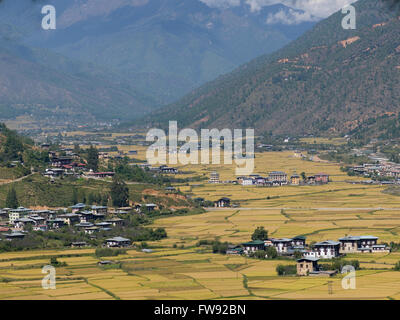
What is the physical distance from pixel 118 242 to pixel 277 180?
60215 mm

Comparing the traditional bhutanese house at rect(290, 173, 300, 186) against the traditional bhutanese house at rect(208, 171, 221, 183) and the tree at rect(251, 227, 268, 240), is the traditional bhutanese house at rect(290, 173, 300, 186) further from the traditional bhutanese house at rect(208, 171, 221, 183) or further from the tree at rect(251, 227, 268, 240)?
the tree at rect(251, 227, 268, 240)

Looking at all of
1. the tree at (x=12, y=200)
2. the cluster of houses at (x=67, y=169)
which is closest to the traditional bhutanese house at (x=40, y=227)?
the tree at (x=12, y=200)

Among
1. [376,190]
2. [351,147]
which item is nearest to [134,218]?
[376,190]

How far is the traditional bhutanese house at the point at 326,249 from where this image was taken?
220 ft

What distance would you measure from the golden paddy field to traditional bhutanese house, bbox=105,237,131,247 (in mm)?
1955

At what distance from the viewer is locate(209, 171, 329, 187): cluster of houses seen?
13000cm

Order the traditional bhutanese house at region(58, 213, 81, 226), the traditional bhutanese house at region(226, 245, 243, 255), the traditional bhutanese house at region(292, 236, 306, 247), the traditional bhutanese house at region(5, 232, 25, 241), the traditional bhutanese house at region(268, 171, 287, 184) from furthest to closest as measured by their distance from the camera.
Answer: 1. the traditional bhutanese house at region(268, 171, 287, 184)
2. the traditional bhutanese house at region(58, 213, 81, 226)
3. the traditional bhutanese house at region(5, 232, 25, 241)
4. the traditional bhutanese house at region(292, 236, 306, 247)
5. the traditional bhutanese house at region(226, 245, 243, 255)

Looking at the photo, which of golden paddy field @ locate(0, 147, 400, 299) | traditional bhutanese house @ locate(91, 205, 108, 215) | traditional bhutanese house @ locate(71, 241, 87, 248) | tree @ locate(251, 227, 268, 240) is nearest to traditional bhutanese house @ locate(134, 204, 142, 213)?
golden paddy field @ locate(0, 147, 400, 299)

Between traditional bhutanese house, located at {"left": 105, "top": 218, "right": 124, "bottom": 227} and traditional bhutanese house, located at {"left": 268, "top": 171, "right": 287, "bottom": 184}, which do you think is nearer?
traditional bhutanese house, located at {"left": 105, "top": 218, "right": 124, "bottom": 227}

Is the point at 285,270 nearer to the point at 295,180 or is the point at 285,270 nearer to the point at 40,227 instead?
the point at 40,227

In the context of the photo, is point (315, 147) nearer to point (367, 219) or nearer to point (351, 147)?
point (351, 147)

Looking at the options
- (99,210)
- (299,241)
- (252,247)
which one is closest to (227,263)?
(252,247)

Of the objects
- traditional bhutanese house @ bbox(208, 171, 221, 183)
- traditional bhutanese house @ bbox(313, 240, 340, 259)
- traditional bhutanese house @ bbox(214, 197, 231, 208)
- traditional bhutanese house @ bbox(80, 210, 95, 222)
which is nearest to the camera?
traditional bhutanese house @ bbox(313, 240, 340, 259)

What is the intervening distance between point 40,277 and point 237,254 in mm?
16637
